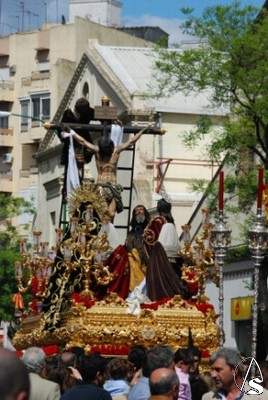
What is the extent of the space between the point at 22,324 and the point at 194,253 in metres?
2.75

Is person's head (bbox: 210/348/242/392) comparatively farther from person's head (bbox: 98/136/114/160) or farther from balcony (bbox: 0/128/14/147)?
balcony (bbox: 0/128/14/147)

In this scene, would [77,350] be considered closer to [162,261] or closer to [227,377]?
[162,261]

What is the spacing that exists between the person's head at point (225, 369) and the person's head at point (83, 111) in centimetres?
947

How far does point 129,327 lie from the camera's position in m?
18.7

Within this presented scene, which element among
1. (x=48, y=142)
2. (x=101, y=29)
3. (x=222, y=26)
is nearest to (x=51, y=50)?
(x=101, y=29)

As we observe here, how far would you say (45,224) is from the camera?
59562 millimetres

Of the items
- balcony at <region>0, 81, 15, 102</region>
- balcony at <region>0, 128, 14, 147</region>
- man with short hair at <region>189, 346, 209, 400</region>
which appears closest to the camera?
man with short hair at <region>189, 346, 209, 400</region>

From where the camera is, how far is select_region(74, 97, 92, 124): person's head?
68.4 ft

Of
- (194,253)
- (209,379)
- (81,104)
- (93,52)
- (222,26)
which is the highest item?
(93,52)

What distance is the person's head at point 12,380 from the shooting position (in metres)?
7.27

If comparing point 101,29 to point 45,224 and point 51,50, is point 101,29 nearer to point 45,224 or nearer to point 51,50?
point 51,50

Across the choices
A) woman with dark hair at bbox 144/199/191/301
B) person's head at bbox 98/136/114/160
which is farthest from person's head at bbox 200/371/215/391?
person's head at bbox 98/136/114/160

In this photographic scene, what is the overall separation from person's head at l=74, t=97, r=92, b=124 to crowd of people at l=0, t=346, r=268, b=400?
5.48m

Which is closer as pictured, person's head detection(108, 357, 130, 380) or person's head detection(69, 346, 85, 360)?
person's head detection(108, 357, 130, 380)
